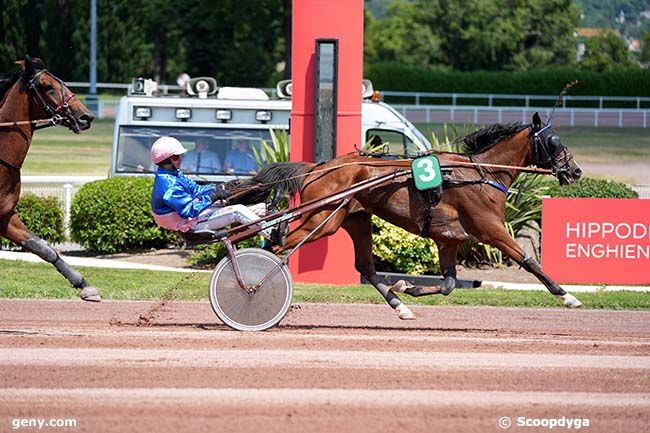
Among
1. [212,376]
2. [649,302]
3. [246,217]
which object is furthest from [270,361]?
[649,302]

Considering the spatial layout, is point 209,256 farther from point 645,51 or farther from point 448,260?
point 645,51

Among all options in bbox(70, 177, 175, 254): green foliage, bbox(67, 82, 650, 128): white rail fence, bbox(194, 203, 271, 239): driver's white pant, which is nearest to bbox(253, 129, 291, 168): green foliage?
bbox(70, 177, 175, 254): green foliage

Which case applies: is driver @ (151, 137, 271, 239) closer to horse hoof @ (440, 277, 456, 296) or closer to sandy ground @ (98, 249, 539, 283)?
horse hoof @ (440, 277, 456, 296)

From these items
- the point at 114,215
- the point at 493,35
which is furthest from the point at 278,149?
the point at 493,35

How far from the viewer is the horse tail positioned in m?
9.38

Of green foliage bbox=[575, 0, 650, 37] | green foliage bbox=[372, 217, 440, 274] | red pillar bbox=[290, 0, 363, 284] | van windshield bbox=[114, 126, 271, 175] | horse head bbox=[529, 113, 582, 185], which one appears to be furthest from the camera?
green foliage bbox=[575, 0, 650, 37]

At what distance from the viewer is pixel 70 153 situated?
3491cm

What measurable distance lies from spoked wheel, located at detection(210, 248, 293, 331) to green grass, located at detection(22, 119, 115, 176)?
2036 centimetres

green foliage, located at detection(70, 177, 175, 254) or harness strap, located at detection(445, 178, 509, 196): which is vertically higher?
harness strap, located at detection(445, 178, 509, 196)

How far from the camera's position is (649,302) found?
1193cm

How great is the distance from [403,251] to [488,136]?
15.1 ft

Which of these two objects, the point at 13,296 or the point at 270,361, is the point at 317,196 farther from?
the point at 13,296

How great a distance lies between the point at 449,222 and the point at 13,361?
368 centimetres

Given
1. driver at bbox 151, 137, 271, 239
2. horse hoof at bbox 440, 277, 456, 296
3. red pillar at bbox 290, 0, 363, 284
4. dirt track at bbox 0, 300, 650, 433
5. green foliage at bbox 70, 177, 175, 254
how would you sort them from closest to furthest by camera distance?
dirt track at bbox 0, 300, 650, 433 < driver at bbox 151, 137, 271, 239 < horse hoof at bbox 440, 277, 456, 296 < red pillar at bbox 290, 0, 363, 284 < green foliage at bbox 70, 177, 175, 254
